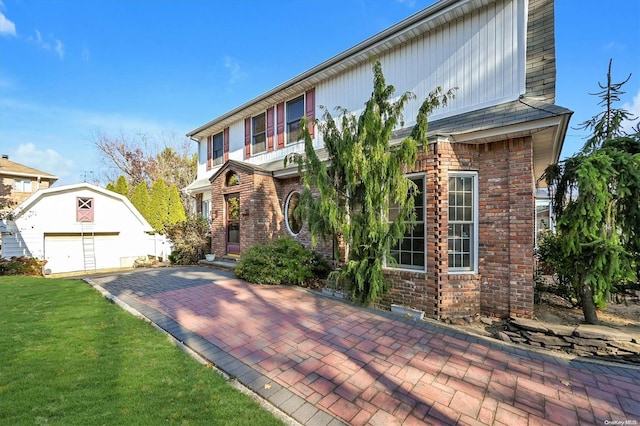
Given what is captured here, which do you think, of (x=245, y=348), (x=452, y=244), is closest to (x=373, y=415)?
(x=245, y=348)

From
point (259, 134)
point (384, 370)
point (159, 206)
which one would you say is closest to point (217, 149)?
point (259, 134)

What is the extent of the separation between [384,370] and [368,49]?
820 centimetres

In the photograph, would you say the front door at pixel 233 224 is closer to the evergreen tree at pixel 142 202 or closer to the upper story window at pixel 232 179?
the upper story window at pixel 232 179

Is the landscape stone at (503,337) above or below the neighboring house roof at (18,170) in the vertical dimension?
below

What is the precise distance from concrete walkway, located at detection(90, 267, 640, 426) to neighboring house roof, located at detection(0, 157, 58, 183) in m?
27.8

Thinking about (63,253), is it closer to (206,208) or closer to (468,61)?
(206,208)

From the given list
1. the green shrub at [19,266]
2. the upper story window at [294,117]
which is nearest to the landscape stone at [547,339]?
the upper story window at [294,117]

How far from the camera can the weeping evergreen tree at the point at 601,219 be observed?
438 cm

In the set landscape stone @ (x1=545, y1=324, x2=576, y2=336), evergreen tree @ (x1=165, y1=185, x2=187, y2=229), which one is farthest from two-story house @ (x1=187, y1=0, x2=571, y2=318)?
evergreen tree @ (x1=165, y1=185, x2=187, y2=229)

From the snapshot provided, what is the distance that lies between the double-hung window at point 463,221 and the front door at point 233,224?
7397 mm

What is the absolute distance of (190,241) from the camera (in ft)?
39.1

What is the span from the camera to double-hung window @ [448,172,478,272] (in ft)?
18.7

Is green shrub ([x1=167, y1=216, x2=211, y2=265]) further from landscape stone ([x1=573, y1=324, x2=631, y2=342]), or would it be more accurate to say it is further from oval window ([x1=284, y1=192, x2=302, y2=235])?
landscape stone ([x1=573, y1=324, x2=631, y2=342])

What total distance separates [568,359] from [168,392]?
5.44 m
